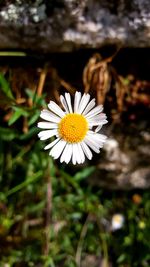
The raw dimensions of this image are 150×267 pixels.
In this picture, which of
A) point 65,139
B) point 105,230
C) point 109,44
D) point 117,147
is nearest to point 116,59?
point 109,44

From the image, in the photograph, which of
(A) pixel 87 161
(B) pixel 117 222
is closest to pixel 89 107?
(A) pixel 87 161

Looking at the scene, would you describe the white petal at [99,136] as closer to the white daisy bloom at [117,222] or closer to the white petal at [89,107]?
the white petal at [89,107]

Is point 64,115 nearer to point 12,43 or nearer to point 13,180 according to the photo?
point 12,43

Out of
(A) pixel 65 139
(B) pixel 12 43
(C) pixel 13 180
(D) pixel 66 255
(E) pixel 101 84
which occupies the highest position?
(B) pixel 12 43

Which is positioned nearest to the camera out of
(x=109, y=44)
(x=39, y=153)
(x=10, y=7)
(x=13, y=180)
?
(x=10, y=7)

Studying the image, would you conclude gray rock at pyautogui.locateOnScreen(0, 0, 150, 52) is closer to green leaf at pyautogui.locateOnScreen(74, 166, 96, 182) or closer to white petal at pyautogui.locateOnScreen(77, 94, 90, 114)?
white petal at pyautogui.locateOnScreen(77, 94, 90, 114)

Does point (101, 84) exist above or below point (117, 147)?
above

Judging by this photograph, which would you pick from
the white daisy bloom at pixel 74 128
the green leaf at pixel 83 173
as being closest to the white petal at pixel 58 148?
the white daisy bloom at pixel 74 128

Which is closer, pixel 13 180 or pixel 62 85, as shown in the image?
pixel 62 85
